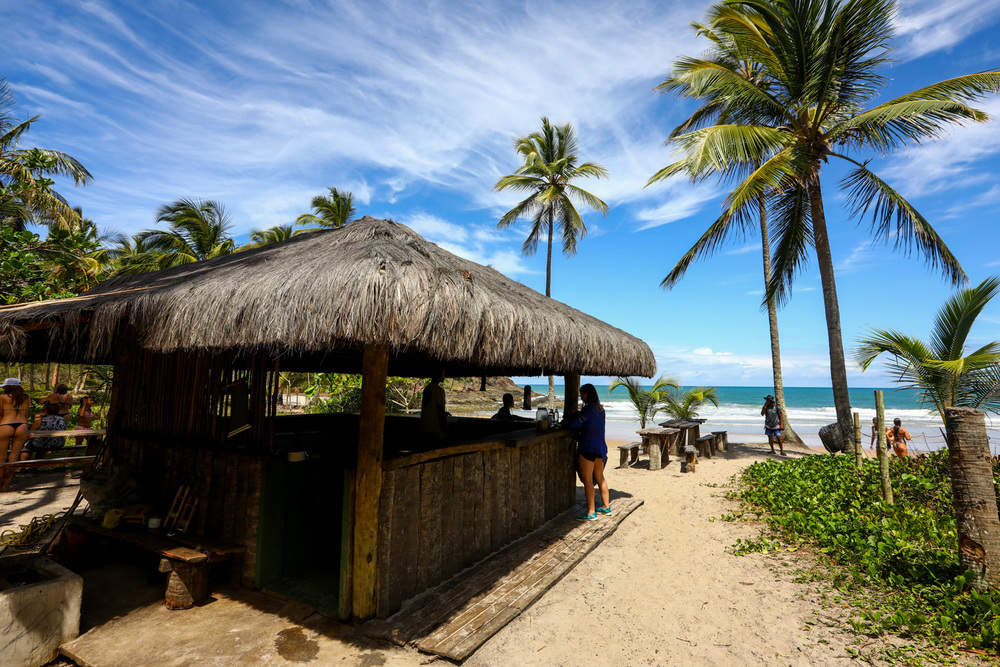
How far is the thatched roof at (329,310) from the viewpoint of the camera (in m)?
2.80

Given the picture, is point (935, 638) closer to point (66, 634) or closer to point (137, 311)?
point (66, 634)

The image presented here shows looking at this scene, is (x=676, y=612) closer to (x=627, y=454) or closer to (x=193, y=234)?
(x=627, y=454)

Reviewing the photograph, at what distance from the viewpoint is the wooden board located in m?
3.08

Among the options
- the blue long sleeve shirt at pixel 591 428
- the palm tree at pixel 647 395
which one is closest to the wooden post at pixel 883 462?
the blue long sleeve shirt at pixel 591 428

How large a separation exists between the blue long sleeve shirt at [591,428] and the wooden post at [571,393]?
63 centimetres

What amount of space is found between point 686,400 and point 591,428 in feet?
28.7

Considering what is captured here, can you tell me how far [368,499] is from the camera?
3.24m

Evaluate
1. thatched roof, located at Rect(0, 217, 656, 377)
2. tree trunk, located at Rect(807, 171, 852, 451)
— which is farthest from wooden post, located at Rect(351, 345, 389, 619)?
tree trunk, located at Rect(807, 171, 852, 451)

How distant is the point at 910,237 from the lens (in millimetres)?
9781

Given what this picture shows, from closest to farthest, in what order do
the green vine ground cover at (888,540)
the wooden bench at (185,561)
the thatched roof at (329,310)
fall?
1. the thatched roof at (329,310)
2. the green vine ground cover at (888,540)
3. the wooden bench at (185,561)

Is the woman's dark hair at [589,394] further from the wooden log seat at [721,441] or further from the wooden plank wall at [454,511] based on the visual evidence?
the wooden log seat at [721,441]

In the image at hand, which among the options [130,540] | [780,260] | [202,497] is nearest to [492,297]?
[202,497]

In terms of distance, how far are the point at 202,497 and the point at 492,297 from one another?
298 centimetres

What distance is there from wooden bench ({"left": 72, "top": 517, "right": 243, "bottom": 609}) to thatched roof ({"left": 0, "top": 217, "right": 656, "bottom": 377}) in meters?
1.47
